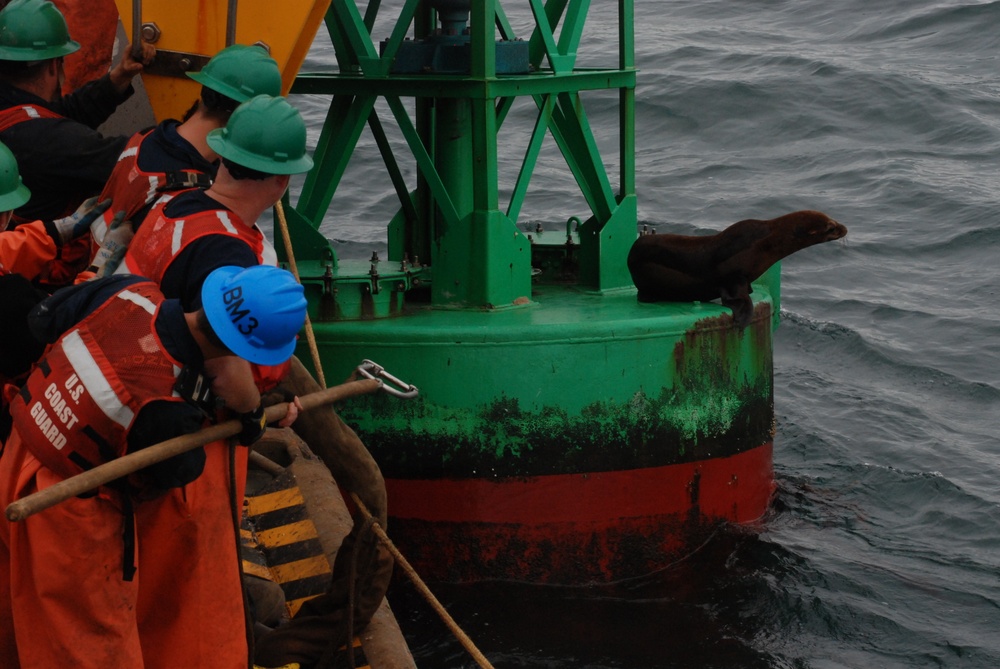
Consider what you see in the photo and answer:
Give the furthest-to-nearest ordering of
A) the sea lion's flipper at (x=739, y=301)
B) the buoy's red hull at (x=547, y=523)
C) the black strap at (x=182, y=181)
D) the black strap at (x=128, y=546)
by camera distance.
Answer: the sea lion's flipper at (x=739, y=301)
the buoy's red hull at (x=547, y=523)
the black strap at (x=182, y=181)
the black strap at (x=128, y=546)

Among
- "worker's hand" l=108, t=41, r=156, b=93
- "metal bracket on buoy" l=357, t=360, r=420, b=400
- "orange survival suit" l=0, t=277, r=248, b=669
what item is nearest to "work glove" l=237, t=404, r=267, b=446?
"orange survival suit" l=0, t=277, r=248, b=669

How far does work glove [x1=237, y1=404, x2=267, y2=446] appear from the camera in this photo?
168 inches

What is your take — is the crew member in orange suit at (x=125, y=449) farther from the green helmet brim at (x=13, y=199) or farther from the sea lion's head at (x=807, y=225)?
the sea lion's head at (x=807, y=225)

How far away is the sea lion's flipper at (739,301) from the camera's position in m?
7.80

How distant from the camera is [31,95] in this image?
6133 mm

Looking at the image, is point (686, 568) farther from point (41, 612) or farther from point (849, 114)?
point (849, 114)

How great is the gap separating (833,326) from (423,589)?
28.5 feet

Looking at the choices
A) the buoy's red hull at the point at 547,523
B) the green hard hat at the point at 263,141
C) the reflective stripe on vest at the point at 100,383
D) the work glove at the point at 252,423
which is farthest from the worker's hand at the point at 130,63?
the work glove at the point at 252,423

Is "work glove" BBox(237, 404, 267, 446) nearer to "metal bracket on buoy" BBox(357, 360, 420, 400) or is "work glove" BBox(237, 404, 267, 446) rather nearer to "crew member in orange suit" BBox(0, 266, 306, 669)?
"crew member in orange suit" BBox(0, 266, 306, 669)

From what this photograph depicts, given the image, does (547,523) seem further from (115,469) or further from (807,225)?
(115,469)

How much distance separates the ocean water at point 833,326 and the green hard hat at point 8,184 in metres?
3.32

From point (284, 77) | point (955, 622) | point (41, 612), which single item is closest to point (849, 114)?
point (955, 622)

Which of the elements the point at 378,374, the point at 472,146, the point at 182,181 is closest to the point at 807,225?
the point at 472,146

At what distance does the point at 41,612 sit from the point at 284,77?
319cm
